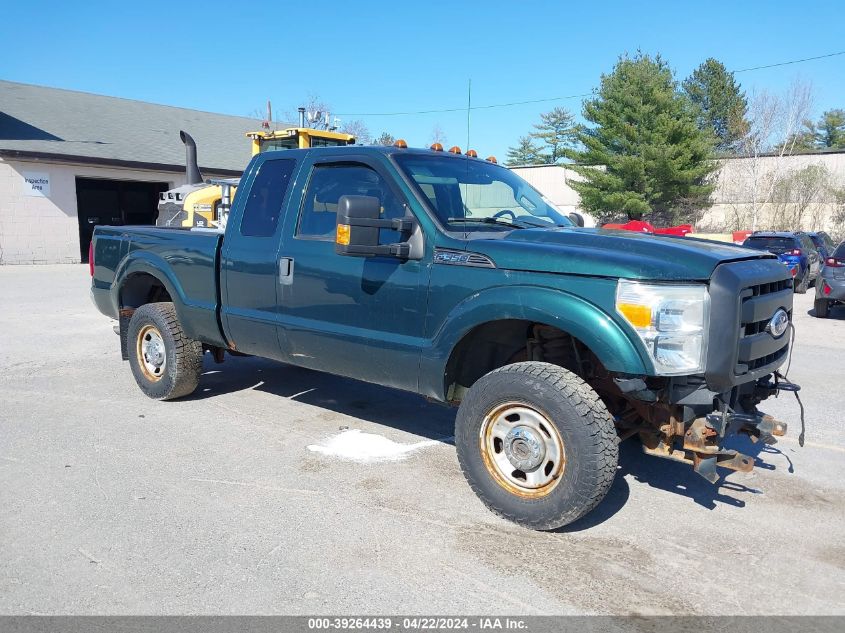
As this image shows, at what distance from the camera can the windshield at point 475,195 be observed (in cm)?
449

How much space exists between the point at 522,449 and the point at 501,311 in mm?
778

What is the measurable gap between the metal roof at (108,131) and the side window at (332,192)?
19.4 meters

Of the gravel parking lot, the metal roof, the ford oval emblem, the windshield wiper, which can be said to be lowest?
the gravel parking lot

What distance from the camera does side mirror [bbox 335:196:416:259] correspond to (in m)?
4.02

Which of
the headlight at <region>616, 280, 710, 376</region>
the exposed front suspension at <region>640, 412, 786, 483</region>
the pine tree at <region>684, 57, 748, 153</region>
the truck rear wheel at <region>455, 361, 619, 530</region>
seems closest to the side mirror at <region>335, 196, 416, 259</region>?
the truck rear wheel at <region>455, 361, 619, 530</region>

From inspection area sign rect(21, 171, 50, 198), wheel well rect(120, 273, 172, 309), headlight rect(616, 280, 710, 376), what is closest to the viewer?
headlight rect(616, 280, 710, 376)

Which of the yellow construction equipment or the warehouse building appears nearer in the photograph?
the yellow construction equipment

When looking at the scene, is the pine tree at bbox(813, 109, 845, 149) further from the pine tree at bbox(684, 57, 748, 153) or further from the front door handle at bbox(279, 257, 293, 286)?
the front door handle at bbox(279, 257, 293, 286)

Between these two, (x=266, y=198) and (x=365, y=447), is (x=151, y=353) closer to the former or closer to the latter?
(x=266, y=198)

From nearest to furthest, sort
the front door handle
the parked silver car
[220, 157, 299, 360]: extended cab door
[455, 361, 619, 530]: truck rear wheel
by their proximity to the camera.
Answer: [455, 361, 619, 530]: truck rear wheel → the front door handle → [220, 157, 299, 360]: extended cab door → the parked silver car

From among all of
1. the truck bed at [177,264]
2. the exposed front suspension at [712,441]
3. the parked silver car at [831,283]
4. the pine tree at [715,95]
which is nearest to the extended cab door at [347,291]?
the truck bed at [177,264]

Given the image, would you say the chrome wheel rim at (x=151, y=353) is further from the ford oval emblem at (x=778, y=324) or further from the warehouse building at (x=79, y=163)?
the warehouse building at (x=79, y=163)

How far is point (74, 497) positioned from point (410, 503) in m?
2.03

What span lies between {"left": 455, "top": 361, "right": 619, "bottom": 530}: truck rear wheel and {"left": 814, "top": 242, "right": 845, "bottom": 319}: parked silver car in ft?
34.4
